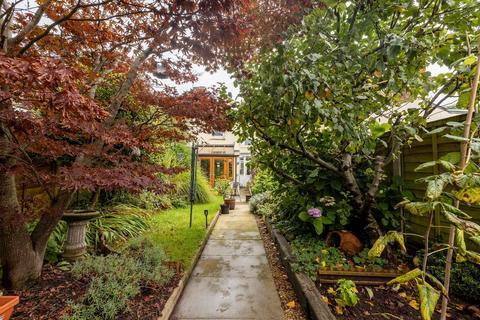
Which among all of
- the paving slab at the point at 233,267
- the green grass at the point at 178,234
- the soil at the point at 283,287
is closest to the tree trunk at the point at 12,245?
the green grass at the point at 178,234

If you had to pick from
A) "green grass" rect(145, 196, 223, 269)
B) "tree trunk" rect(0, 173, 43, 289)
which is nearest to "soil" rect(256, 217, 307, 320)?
"green grass" rect(145, 196, 223, 269)

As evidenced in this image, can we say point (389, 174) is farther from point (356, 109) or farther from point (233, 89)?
point (233, 89)

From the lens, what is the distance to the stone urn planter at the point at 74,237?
2957 millimetres

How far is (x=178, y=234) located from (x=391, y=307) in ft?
12.0

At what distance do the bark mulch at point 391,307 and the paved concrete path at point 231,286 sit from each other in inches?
26.4

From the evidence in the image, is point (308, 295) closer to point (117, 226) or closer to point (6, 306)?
point (6, 306)

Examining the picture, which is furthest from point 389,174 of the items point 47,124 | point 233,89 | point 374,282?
point 47,124

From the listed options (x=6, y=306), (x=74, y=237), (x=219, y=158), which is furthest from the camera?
(x=219, y=158)

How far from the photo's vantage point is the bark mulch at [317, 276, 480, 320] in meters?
1.99

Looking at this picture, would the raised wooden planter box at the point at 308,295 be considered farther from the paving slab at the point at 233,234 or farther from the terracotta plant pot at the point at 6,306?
the terracotta plant pot at the point at 6,306

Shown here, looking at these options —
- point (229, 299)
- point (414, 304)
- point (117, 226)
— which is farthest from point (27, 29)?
point (414, 304)

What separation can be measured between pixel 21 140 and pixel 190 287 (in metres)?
2.40

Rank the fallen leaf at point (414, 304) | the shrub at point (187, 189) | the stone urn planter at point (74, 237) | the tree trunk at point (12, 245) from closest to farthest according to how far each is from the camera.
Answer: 1. the fallen leaf at point (414, 304)
2. the tree trunk at point (12, 245)
3. the stone urn planter at point (74, 237)
4. the shrub at point (187, 189)

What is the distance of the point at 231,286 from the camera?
9.23 ft
